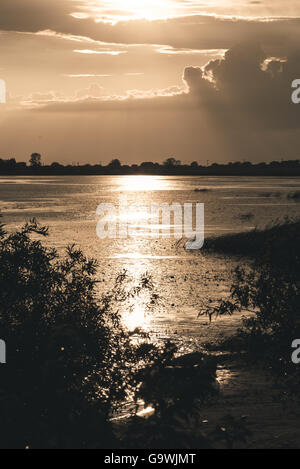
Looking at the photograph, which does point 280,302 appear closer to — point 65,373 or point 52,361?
point 65,373

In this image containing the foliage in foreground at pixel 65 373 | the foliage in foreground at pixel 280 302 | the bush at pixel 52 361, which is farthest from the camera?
the foliage in foreground at pixel 280 302

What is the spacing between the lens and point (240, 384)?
17.7 m

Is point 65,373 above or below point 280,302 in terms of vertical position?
below

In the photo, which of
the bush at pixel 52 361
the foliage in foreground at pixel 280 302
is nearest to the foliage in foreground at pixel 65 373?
the bush at pixel 52 361

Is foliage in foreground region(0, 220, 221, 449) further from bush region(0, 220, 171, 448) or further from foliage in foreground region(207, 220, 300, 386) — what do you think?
foliage in foreground region(207, 220, 300, 386)

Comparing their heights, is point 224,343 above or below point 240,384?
above

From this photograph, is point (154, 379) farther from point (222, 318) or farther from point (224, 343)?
point (222, 318)

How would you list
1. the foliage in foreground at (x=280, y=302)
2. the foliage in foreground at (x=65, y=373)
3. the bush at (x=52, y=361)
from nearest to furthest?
the foliage in foreground at (x=65, y=373) → the bush at (x=52, y=361) → the foliage in foreground at (x=280, y=302)

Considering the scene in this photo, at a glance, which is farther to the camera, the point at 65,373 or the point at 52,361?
the point at 65,373

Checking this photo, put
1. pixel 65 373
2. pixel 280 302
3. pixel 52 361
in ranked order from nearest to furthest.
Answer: pixel 52 361 < pixel 65 373 < pixel 280 302

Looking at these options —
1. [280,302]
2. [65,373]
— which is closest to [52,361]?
[65,373]

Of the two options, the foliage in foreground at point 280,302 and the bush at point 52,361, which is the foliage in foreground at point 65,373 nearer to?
the bush at point 52,361

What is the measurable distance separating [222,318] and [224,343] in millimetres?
3608
